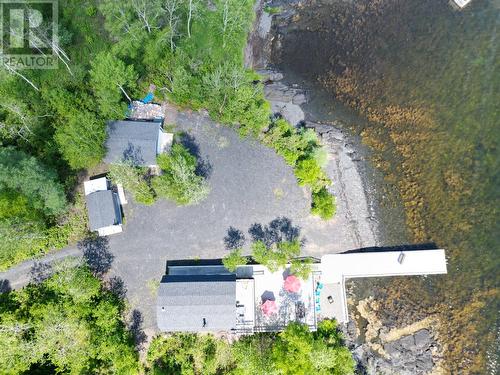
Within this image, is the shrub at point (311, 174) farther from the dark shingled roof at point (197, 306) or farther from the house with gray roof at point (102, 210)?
the house with gray roof at point (102, 210)

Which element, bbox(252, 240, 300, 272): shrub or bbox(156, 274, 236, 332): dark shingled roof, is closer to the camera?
bbox(156, 274, 236, 332): dark shingled roof

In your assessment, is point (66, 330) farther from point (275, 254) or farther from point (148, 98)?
point (148, 98)

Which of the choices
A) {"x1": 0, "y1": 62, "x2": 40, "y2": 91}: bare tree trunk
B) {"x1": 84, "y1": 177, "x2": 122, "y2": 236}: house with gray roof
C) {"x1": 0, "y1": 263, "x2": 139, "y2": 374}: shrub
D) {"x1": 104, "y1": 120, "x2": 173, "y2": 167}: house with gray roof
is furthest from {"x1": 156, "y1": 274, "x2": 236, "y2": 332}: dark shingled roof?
{"x1": 0, "y1": 62, "x2": 40, "y2": 91}: bare tree trunk

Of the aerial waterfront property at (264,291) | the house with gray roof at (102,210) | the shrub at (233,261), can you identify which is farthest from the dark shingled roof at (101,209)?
the shrub at (233,261)

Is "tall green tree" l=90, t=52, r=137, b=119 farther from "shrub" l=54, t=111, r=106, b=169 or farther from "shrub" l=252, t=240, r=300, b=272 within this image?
"shrub" l=252, t=240, r=300, b=272

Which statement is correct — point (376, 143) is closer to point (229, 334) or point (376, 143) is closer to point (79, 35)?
point (229, 334)

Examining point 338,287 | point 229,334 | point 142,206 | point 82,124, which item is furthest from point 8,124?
point 338,287
